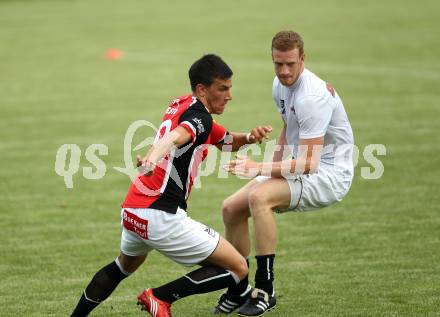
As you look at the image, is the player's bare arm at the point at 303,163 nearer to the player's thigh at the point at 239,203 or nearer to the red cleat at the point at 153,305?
the player's thigh at the point at 239,203

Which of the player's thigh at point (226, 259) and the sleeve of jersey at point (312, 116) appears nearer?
the player's thigh at point (226, 259)

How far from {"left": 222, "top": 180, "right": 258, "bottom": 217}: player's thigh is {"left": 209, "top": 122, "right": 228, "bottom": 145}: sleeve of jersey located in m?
0.61

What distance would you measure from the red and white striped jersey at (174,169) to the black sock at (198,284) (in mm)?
554

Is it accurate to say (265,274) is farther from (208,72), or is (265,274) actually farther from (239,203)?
(208,72)

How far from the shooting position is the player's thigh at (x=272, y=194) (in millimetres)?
7246

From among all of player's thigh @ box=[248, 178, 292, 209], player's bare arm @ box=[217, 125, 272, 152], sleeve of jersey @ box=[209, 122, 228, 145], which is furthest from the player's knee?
sleeve of jersey @ box=[209, 122, 228, 145]

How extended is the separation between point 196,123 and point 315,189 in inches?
62.6

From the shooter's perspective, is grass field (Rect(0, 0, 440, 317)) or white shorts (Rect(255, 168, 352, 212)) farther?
grass field (Rect(0, 0, 440, 317))

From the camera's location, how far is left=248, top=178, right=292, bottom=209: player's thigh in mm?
7246

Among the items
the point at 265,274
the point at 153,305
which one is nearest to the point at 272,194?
the point at 265,274

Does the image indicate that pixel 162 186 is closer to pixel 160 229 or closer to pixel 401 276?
pixel 160 229

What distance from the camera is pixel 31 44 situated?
28.8 m

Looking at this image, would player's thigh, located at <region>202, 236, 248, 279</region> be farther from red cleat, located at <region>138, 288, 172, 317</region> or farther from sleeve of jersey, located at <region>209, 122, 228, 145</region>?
sleeve of jersey, located at <region>209, 122, 228, 145</region>

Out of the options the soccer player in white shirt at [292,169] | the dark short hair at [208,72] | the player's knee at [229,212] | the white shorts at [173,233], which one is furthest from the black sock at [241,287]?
the dark short hair at [208,72]
